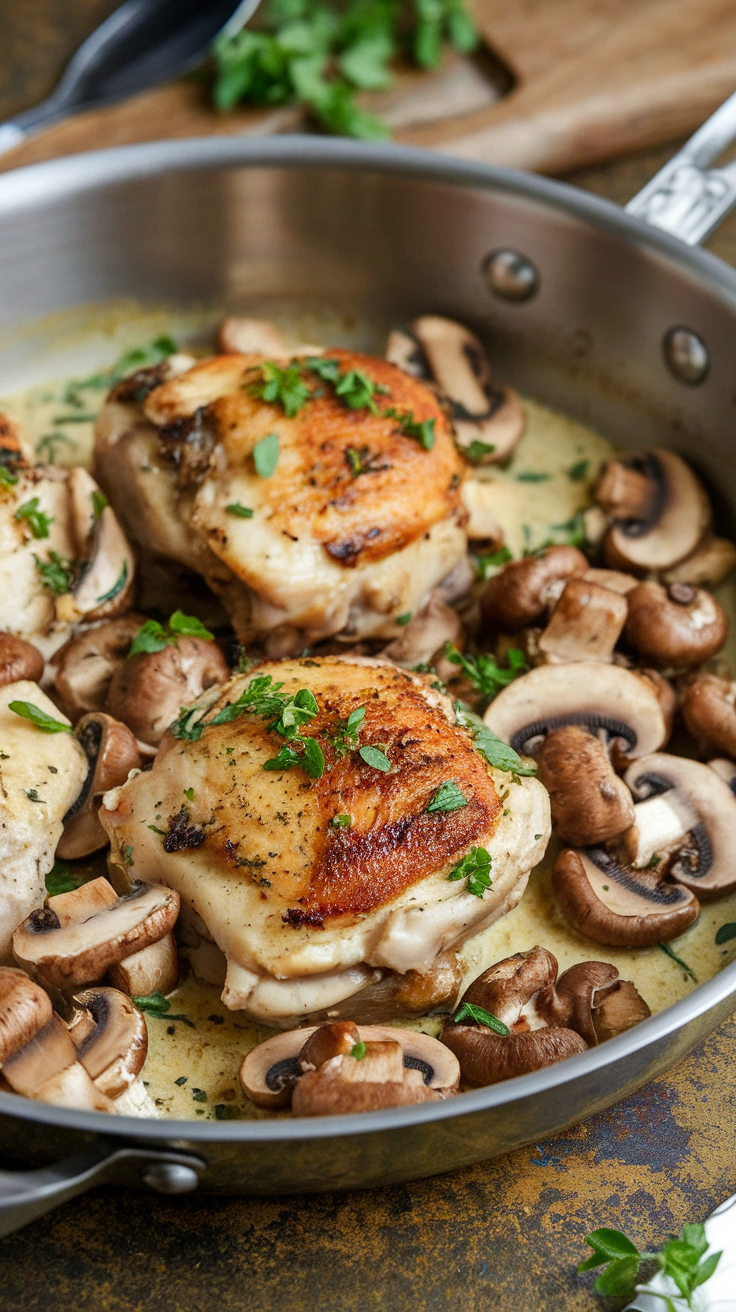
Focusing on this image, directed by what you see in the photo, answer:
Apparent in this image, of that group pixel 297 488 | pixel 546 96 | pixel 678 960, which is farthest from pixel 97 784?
pixel 546 96

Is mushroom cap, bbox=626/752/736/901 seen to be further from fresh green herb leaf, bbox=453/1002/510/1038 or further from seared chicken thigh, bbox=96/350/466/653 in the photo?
seared chicken thigh, bbox=96/350/466/653

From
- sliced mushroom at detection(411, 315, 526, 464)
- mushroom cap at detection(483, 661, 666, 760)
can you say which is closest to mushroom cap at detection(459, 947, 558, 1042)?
mushroom cap at detection(483, 661, 666, 760)

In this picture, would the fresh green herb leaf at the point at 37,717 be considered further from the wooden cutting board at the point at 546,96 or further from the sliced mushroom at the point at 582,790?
the wooden cutting board at the point at 546,96

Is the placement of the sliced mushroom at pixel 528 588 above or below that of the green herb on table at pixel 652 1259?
above

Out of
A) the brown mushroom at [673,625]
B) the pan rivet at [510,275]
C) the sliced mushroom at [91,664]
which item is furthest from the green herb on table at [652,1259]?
the pan rivet at [510,275]

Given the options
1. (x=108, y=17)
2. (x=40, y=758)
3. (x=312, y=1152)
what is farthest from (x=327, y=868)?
(x=108, y=17)

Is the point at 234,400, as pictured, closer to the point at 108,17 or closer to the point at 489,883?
the point at 489,883
